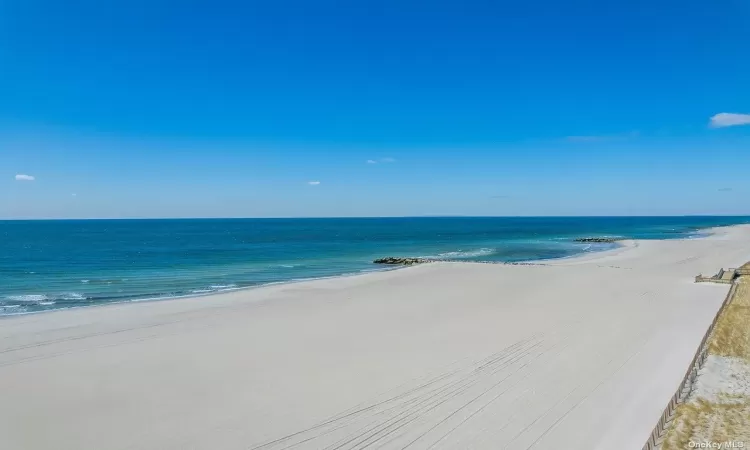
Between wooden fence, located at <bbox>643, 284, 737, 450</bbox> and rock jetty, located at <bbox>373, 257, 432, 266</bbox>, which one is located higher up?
rock jetty, located at <bbox>373, 257, 432, 266</bbox>

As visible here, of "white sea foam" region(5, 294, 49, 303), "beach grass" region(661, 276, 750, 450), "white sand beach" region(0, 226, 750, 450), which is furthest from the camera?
"white sea foam" region(5, 294, 49, 303)

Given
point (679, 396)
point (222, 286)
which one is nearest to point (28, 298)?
point (222, 286)

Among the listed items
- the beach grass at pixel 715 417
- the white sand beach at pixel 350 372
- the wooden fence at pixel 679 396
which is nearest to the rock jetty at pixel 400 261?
the white sand beach at pixel 350 372

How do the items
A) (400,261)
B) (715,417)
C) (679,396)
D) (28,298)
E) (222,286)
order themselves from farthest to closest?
1. (400,261)
2. (222,286)
3. (28,298)
4. (679,396)
5. (715,417)

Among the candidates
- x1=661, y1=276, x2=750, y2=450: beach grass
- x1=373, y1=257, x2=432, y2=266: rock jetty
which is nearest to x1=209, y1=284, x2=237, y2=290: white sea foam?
x1=373, y1=257, x2=432, y2=266: rock jetty

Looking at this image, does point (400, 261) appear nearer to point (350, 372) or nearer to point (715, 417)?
point (350, 372)

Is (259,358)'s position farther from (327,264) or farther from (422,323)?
(327,264)

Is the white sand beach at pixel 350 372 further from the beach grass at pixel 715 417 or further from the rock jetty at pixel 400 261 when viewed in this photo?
the rock jetty at pixel 400 261

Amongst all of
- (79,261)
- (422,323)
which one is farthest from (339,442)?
(79,261)

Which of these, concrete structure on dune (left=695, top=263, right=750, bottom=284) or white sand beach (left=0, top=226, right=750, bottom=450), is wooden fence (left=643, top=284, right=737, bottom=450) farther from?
concrete structure on dune (left=695, top=263, right=750, bottom=284)
